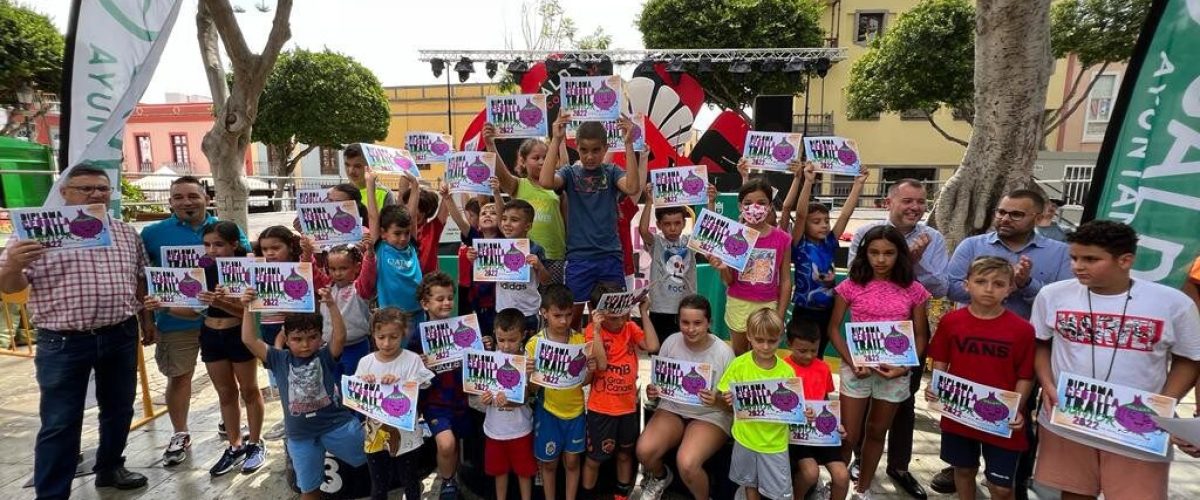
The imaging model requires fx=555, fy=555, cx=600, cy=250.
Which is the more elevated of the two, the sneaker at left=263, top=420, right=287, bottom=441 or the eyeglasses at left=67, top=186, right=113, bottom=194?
the eyeglasses at left=67, top=186, right=113, bottom=194

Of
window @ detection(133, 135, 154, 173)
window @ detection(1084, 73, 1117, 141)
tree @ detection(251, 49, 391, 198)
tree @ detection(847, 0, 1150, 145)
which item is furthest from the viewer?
window @ detection(133, 135, 154, 173)

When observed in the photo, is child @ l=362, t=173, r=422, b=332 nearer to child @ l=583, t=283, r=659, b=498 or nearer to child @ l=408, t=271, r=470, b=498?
child @ l=408, t=271, r=470, b=498

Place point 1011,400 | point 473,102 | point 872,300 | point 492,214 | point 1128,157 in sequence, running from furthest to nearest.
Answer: point 473,102 < point 492,214 < point 1128,157 < point 872,300 < point 1011,400

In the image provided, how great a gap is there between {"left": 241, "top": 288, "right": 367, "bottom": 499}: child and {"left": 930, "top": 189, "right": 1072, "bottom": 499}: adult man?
384 cm

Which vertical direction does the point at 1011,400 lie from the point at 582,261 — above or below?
below

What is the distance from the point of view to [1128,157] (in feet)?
11.3

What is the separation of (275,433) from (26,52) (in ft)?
57.5

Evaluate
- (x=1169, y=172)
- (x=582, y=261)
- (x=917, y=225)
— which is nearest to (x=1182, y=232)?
(x=1169, y=172)

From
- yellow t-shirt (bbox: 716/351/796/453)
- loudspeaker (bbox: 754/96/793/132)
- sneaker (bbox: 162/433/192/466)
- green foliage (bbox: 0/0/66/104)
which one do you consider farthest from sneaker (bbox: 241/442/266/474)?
→ green foliage (bbox: 0/0/66/104)

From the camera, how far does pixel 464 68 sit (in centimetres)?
1370

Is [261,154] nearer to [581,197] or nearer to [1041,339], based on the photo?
[581,197]

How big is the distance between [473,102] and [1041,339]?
33.2 meters

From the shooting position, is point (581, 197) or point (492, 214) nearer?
point (581, 197)

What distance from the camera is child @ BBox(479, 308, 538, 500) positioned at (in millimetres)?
3178
